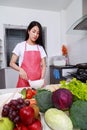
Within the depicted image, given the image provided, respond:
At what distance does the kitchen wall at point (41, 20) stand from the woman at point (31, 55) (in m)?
1.52

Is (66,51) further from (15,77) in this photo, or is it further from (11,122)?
(11,122)

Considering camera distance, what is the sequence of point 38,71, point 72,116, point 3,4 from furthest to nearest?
point 3,4 → point 38,71 → point 72,116

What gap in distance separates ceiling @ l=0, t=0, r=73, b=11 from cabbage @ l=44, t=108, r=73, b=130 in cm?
256

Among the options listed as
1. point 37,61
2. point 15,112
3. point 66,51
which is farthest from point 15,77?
point 15,112

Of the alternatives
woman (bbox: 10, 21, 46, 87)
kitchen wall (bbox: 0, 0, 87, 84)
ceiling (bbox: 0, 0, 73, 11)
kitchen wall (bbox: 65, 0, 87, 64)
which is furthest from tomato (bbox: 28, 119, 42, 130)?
ceiling (bbox: 0, 0, 73, 11)

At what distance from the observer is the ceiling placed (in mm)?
2785

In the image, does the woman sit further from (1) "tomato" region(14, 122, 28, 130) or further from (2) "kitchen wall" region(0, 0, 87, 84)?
(2) "kitchen wall" region(0, 0, 87, 84)

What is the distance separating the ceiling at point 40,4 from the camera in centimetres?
279

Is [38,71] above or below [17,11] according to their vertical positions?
below

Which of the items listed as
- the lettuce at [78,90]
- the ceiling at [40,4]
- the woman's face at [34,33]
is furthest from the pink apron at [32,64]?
the ceiling at [40,4]

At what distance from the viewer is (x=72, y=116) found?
0.53 meters

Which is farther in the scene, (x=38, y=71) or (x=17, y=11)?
(x=17, y=11)

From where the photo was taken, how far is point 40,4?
2924mm

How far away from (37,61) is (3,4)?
1.74 m
